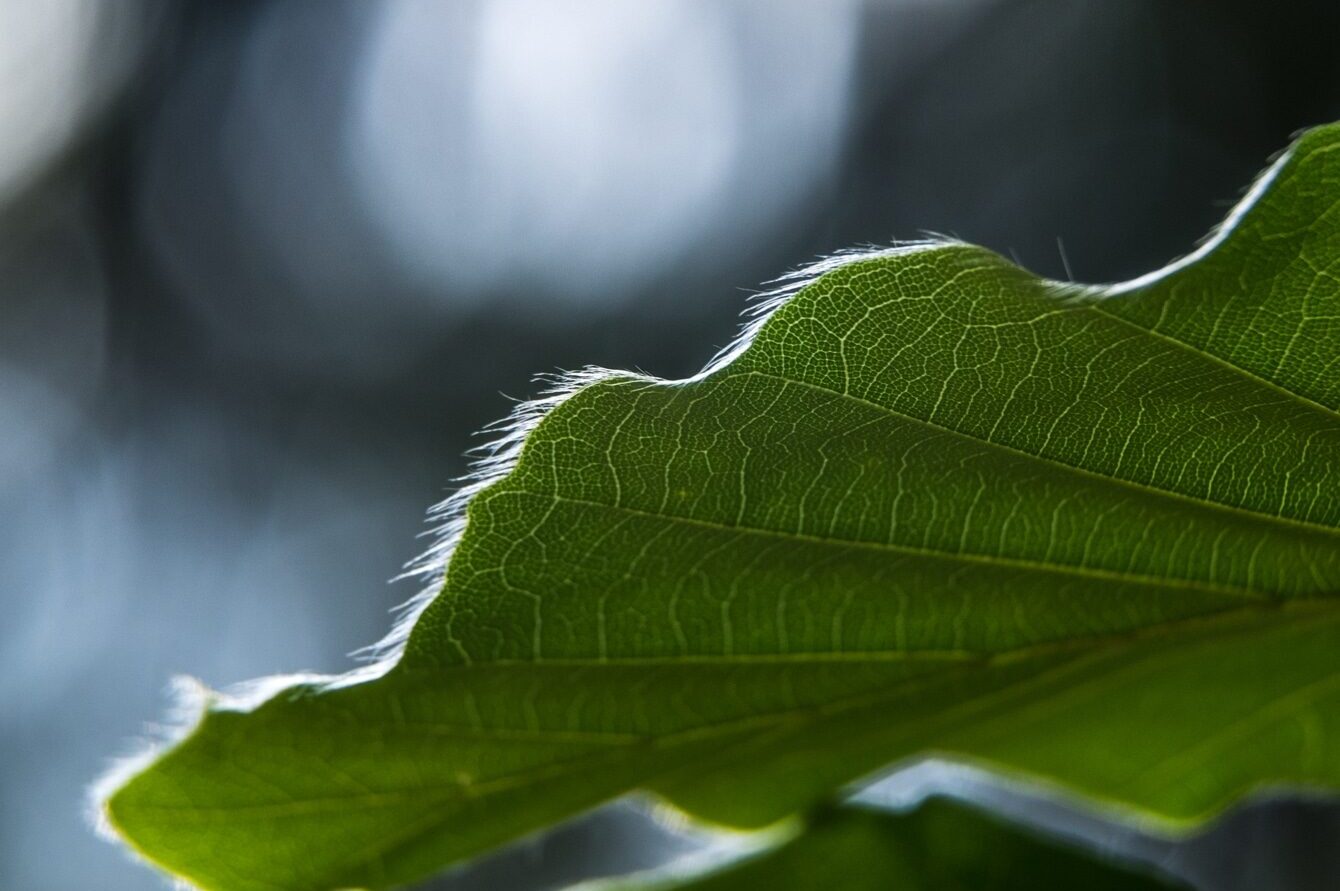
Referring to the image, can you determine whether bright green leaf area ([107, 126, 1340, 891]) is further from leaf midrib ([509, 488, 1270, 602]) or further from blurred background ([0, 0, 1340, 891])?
blurred background ([0, 0, 1340, 891])

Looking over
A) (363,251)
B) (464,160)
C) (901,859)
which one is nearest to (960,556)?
(901,859)

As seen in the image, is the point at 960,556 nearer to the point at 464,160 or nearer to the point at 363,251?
the point at 363,251

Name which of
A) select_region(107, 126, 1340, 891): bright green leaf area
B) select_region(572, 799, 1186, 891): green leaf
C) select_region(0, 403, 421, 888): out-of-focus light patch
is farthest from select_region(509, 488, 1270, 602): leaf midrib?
select_region(0, 403, 421, 888): out-of-focus light patch

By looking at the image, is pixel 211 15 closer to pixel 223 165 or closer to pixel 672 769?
pixel 223 165

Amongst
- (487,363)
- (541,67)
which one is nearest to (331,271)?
(487,363)

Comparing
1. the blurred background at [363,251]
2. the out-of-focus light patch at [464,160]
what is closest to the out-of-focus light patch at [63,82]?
the blurred background at [363,251]

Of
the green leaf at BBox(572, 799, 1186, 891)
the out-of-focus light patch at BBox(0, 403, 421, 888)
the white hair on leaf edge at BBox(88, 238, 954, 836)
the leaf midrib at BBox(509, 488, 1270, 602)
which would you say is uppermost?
the out-of-focus light patch at BBox(0, 403, 421, 888)

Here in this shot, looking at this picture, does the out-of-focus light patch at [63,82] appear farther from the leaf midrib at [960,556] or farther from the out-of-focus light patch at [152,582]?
the leaf midrib at [960,556]
